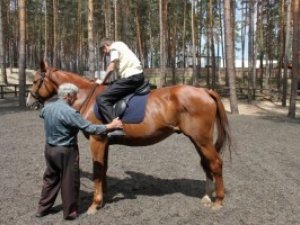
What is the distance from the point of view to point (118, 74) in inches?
261

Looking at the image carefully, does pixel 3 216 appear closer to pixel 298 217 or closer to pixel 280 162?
pixel 298 217

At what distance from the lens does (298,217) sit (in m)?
5.88

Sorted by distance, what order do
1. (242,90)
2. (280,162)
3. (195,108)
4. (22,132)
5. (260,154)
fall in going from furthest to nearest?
1. (242,90)
2. (22,132)
3. (260,154)
4. (280,162)
5. (195,108)

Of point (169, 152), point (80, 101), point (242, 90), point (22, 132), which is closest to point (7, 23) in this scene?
point (242, 90)

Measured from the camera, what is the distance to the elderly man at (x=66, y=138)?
565 centimetres

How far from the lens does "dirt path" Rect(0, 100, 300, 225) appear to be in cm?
591

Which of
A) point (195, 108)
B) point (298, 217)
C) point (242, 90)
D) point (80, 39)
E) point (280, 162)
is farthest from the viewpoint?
point (80, 39)

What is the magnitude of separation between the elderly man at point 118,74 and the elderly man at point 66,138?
23.3 inches

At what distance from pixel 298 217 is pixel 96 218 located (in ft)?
8.84

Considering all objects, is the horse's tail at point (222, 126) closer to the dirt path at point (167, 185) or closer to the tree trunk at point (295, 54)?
the dirt path at point (167, 185)

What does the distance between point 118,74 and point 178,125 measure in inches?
46.5

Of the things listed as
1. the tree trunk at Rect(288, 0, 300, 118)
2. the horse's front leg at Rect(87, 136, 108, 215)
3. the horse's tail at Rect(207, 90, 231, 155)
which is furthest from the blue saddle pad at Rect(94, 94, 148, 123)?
the tree trunk at Rect(288, 0, 300, 118)

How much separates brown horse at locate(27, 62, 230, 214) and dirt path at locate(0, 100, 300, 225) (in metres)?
0.43

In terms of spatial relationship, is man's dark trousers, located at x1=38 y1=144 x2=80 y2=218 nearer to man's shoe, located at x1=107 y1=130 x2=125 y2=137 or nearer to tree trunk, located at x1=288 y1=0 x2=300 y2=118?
man's shoe, located at x1=107 y1=130 x2=125 y2=137
